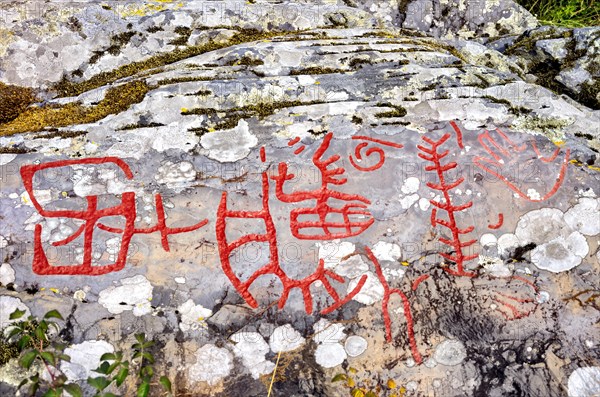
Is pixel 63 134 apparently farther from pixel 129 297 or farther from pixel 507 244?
pixel 507 244

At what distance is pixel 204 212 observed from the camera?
104 inches

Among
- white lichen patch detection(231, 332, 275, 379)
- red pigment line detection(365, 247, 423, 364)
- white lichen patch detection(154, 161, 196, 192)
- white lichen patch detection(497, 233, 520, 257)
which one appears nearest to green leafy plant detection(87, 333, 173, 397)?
white lichen patch detection(231, 332, 275, 379)

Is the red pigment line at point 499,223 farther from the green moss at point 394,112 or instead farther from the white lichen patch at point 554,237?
the green moss at point 394,112

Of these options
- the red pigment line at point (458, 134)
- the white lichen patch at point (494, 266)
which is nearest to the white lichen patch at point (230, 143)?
the red pigment line at point (458, 134)

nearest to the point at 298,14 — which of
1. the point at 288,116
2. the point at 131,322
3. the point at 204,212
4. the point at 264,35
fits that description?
the point at 264,35

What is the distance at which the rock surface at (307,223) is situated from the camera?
2451 millimetres

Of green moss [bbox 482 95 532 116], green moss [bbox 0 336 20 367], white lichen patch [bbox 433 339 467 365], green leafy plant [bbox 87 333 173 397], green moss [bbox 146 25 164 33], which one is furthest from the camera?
green moss [bbox 146 25 164 33]

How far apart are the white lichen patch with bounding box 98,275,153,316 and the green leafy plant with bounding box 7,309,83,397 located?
0.24 m

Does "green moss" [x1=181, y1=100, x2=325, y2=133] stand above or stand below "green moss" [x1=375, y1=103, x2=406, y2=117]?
below

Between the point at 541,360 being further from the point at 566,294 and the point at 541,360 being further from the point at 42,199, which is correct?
the point at 42,199

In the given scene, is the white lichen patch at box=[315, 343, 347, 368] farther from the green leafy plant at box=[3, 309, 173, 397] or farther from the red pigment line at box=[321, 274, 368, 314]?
the green leafy plant at box=[3, 309, 173, 397]

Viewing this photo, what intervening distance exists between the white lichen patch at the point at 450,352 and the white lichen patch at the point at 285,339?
2.08ft

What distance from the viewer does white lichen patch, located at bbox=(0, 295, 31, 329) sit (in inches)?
92.6

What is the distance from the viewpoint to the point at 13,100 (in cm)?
323
